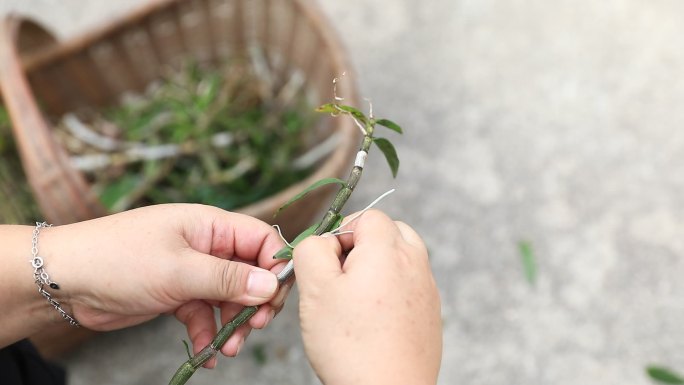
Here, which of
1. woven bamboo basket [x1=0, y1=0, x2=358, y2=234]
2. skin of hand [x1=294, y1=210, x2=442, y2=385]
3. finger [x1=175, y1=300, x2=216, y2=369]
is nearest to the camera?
skin of hand [x1=294, y1=210, x2=442, y2=385]

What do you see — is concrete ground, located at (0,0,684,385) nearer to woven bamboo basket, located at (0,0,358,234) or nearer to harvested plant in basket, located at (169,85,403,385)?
woven bamboo basket, located at (0,0,358,234)

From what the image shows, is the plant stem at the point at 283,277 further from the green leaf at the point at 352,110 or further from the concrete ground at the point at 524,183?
the concrete ground at the point at 524,183

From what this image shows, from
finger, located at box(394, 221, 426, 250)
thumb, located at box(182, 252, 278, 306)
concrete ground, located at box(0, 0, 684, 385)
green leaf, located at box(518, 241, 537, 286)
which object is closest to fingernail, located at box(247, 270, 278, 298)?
A: thumb, located at box(182, 252, 278, 306)

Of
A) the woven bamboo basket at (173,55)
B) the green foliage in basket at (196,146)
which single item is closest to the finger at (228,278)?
the woven bamboo basket at (173,55)

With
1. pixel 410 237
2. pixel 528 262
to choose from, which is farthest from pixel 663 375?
pixel 410 237

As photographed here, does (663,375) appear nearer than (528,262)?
Yes

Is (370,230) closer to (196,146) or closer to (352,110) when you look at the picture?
(352,110)
